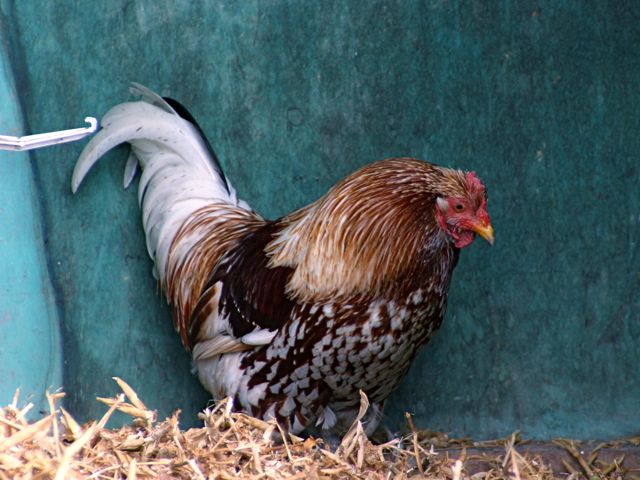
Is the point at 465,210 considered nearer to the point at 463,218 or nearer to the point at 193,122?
the point at 463,218

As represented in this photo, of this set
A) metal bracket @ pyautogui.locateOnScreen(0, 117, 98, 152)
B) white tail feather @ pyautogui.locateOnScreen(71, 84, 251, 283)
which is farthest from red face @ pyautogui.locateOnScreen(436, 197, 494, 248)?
metal bracket @ pyautogui.locateOnScreen(0, 117, 98, 152)

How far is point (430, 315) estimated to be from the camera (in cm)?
326

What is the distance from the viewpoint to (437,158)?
385 cm

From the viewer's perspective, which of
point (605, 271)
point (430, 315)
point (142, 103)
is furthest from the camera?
point (605, 271)

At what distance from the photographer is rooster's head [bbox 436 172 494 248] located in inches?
124

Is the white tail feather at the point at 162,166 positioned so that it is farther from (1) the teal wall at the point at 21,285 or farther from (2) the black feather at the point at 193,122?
(1) the teal wall at the point at 21,285

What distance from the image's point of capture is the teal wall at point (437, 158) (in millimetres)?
3738

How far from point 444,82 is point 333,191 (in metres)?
0.81

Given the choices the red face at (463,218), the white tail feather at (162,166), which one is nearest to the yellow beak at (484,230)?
the red face at (463,218)

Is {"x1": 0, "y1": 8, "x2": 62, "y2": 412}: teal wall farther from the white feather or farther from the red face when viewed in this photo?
the red face

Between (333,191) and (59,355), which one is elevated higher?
(333,191)

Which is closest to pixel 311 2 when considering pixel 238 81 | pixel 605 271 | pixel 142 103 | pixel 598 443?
pixel 238 81

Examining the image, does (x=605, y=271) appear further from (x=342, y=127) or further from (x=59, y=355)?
(x=59, y=355)

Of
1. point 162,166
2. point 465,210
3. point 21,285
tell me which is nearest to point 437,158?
point 465,210
